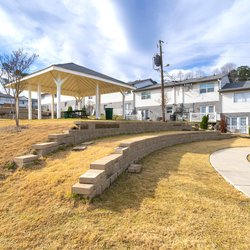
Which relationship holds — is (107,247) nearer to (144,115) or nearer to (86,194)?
(86,194)

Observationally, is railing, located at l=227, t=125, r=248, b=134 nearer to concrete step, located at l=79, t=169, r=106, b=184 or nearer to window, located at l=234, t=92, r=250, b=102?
window, located at l=234, t=92, r=250, b=102

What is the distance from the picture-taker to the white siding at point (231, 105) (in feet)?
73.5

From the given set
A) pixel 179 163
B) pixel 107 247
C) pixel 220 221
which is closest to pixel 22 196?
pixel 107 247

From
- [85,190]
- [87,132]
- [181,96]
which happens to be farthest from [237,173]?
[181,96]

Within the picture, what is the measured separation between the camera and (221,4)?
9.88m

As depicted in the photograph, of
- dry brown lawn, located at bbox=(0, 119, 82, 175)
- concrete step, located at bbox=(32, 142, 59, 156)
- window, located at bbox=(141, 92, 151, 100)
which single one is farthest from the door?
concrete step, located at bbox=(32, 142, 59, 156)

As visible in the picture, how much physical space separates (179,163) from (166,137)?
2.96 meters

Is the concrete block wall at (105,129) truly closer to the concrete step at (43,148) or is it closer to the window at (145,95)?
the concrete step at (43,148)

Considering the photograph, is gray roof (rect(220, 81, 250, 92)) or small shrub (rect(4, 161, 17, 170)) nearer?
small shrub (rect(4, 161, 17, 170))

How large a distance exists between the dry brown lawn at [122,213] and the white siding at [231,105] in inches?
827

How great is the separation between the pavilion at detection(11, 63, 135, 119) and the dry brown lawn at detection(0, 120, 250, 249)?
29.4 ft

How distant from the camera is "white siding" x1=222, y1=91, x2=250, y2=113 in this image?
22.4 metres

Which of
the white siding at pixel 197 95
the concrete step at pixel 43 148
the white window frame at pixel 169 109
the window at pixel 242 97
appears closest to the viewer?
the concrete step at pixel 43 148

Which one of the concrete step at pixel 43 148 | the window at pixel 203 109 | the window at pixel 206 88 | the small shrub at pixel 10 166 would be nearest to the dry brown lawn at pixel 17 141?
the small shrub at pixel 10 166
